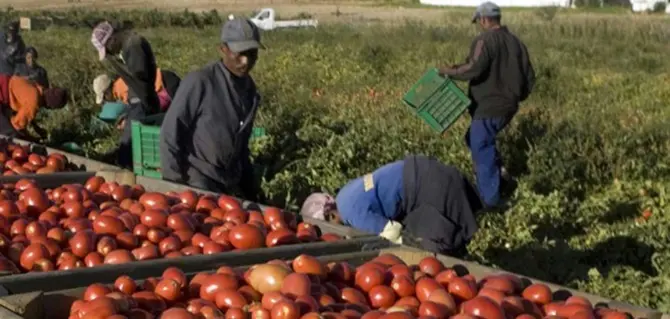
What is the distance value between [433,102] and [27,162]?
4082mm

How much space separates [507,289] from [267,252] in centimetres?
95

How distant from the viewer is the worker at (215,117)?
5121mm

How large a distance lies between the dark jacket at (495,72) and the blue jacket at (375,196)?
3530 mm

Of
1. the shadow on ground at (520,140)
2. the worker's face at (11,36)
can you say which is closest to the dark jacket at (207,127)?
the shadow on ground at (520,140)

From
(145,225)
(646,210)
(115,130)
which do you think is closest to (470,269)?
(145,225)

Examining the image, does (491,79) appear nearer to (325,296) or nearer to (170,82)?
(170,82)

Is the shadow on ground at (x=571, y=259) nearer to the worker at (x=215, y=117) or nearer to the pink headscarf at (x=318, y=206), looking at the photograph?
the pink headscarf at (x=318, y=206)

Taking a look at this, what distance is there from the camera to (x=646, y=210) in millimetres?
7844

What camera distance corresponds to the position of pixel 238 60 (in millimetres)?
5172

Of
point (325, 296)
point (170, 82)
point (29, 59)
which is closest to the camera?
point (325, 296)

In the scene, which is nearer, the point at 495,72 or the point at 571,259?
the point at 571,259

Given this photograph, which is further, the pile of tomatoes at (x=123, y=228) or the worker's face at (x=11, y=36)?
the worker's face at (x=11, y=36)

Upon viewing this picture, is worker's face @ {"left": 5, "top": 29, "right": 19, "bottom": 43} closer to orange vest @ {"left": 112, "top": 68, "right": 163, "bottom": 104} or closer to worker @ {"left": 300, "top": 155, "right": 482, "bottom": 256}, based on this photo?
orange vest @ {"left": 112, "top": 68, "right": 163, "bottom": 104}

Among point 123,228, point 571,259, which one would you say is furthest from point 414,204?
point 571,259
